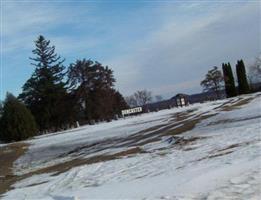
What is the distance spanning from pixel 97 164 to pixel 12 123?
35032mm

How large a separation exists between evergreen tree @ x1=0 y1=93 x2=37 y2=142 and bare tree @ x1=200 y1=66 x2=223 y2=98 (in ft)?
142

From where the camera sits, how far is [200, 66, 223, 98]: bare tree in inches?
3332

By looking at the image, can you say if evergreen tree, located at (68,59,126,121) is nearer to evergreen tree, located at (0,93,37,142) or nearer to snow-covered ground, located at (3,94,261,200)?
evergreen tree, located at (0,93,37,142)

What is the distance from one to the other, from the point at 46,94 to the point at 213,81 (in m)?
33.6

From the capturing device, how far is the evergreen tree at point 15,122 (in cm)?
4841

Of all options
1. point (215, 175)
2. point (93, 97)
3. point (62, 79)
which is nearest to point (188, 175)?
point (215, 175)

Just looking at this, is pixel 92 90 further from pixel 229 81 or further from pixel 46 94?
pixel 229 81

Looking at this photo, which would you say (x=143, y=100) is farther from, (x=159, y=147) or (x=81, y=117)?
(x=159, y=147)

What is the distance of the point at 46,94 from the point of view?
67.9 metres

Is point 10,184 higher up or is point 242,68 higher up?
point 242,68

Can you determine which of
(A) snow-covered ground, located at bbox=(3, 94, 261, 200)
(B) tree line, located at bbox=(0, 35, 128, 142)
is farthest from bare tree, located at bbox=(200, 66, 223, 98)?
(A) snow-covered ground, located at bbox=(3, 94, 261, 200)

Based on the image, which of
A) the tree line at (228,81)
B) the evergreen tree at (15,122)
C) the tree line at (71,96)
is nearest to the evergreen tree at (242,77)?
the tree line at (228,81)

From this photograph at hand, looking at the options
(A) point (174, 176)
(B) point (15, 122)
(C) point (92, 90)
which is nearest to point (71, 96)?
(C) point (92, 90)

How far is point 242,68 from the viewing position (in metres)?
73.6
